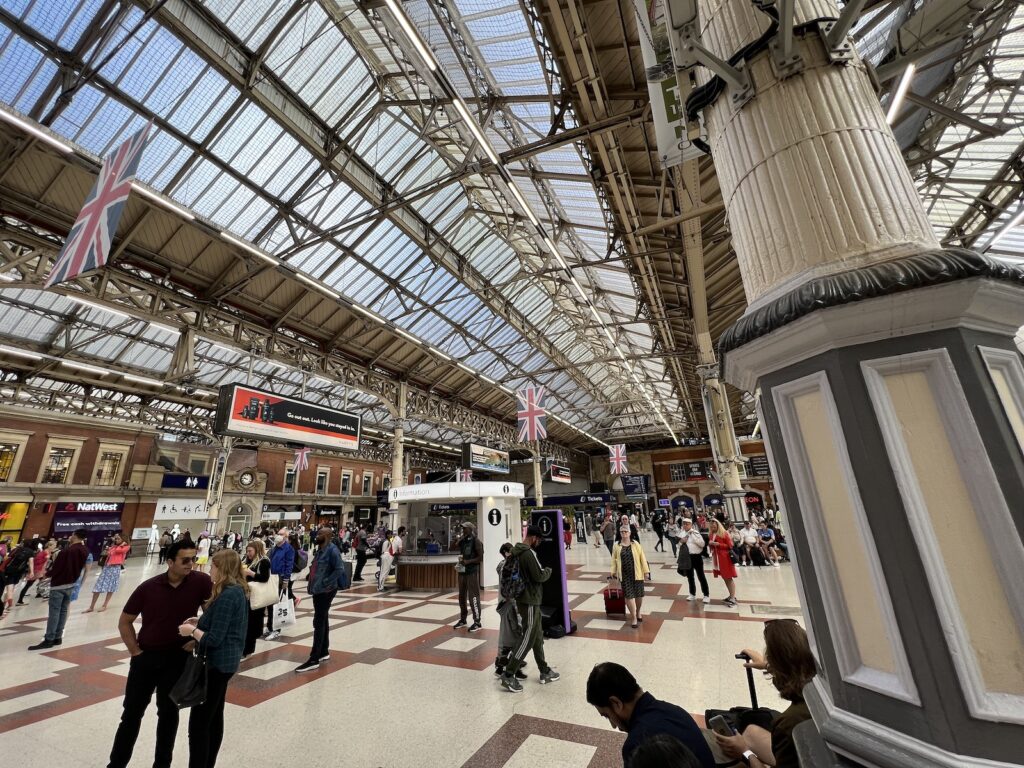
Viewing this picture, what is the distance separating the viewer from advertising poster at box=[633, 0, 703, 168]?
7.91 ft

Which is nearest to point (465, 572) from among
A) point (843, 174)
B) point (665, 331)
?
point (843, 174)

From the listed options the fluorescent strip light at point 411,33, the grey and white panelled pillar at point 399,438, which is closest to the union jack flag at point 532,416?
the grey and white panelled pillar at point 399,438

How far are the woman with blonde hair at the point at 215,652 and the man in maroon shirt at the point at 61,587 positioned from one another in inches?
213

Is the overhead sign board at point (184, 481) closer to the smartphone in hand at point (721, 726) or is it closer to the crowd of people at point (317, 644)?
the crowd of people at point (317, 644)

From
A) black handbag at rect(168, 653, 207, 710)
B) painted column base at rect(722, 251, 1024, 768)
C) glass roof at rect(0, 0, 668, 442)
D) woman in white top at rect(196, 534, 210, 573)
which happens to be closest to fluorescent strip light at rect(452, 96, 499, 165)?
glass roof at rect(0, 0, 668, 442)

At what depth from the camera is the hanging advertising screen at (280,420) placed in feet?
31.2

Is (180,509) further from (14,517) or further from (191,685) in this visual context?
(191,685)

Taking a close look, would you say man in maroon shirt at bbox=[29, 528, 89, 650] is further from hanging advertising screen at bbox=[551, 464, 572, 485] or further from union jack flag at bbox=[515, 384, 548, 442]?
hanging advertising screen at bbox=[551, 464, 572, 485]

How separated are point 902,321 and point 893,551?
23.0 inches

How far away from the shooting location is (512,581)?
456 centimetres

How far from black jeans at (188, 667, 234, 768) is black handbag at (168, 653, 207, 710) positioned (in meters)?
0.09

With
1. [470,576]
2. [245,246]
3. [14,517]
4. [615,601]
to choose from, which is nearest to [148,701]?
[470,576]

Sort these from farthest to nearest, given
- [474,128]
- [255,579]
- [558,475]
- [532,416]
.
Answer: [558,475], [532,416], [474,128], [255,579]

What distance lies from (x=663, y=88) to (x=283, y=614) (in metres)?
8.27
